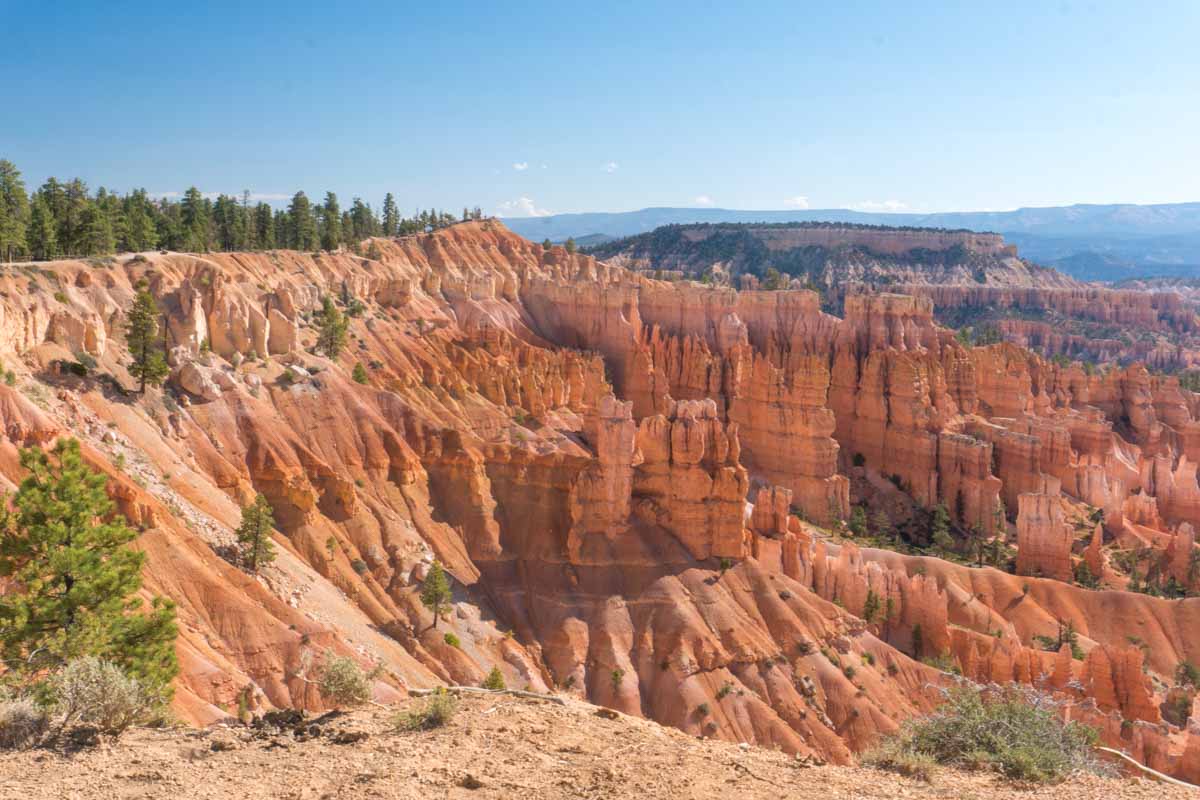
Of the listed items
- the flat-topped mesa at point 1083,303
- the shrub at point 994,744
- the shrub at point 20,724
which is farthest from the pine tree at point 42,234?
the flat-topped mesa at point 1083,303

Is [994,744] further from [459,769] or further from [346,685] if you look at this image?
[346,685]

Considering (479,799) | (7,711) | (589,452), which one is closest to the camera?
(479,799)

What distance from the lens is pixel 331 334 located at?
182 ft

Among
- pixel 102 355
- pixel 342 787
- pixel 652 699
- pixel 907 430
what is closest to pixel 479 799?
pixel 342 787

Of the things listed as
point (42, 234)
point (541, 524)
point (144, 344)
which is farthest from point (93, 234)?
point (541, 524)

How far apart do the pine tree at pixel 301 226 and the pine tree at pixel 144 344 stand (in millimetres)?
46436

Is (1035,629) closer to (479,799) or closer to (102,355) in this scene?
(479,799)

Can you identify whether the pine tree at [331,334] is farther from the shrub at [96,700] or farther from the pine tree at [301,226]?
the shrub at [96,700]

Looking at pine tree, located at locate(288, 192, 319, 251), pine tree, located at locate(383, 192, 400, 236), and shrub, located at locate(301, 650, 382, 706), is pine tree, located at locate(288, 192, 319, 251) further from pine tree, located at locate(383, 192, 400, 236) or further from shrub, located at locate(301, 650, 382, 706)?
shrub, located at locate(301, 650, 382, 706)

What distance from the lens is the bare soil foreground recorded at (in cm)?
1238

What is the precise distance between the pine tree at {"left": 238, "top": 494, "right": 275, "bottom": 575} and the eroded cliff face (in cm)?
76

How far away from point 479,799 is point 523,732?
255 cm

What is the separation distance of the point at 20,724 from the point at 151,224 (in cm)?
6451

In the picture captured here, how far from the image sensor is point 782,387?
72500mm
